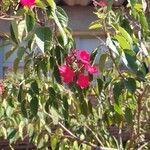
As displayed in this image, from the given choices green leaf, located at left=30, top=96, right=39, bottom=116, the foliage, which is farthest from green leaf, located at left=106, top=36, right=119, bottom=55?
green leaf, located at left=30, top=96, right=39, bottom=116

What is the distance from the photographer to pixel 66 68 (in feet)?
7.73

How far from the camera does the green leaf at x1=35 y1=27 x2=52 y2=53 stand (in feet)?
6.26

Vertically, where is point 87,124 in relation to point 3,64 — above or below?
above

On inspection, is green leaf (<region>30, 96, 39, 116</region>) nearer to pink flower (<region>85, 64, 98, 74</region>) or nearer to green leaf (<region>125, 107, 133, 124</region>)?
pink flower (<region>85, 64, 98, 74</region>)

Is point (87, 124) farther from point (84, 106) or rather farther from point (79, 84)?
point (79, 84)

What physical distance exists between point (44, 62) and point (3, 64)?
504 cm

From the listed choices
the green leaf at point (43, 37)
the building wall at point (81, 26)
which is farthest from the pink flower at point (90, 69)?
the building wall at point (81, 26)

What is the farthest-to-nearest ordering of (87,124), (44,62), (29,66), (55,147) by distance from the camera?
(87,124) < (55,147) < (29,66) < (44,62)

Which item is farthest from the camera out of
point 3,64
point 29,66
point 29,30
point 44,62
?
point 3,64

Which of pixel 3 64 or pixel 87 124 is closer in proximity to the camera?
pixel 87 124

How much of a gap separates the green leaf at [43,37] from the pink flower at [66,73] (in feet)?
1.21

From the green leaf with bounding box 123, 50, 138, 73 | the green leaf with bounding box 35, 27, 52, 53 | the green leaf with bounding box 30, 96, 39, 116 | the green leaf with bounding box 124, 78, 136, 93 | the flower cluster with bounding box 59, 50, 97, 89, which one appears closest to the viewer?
the green leaf with bounding box 35, 27, 52, 53

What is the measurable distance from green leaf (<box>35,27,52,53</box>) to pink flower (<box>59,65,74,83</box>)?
37 centimetres

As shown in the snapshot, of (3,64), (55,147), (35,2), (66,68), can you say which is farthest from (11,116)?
(3,64)
